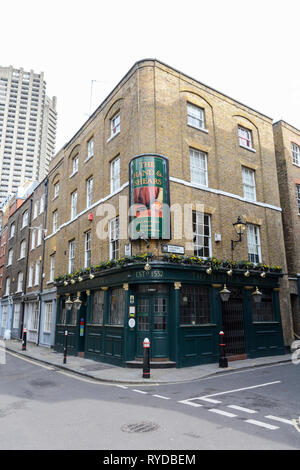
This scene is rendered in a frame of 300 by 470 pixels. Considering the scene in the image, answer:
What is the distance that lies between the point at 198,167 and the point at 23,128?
138346 mm

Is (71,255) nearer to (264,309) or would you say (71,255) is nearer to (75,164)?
(75,164)

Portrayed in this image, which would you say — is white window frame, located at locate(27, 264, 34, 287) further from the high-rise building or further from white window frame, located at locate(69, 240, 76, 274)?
the high-rise building

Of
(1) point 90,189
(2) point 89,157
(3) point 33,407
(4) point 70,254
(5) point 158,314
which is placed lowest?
(3) point 33,407

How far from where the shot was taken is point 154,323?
478 inches

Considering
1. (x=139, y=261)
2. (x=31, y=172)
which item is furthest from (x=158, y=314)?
(x=31, y=172)

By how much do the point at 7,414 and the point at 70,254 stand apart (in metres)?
13.4

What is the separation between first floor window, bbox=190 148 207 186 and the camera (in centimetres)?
1490

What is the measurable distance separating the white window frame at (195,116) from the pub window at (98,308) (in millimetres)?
9015

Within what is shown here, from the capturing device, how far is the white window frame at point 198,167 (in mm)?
14892

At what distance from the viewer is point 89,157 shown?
60.1 ft

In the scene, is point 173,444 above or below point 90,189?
below

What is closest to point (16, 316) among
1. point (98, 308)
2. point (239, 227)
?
point (98, 308)
